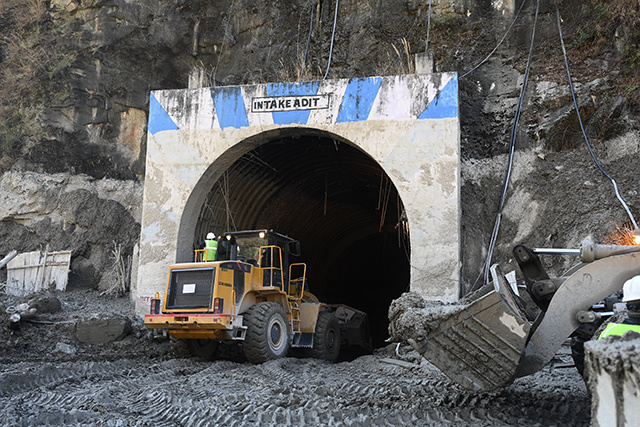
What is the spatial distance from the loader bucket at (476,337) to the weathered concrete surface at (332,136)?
184 inches

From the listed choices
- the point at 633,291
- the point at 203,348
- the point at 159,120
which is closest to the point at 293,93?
the point at 159,120

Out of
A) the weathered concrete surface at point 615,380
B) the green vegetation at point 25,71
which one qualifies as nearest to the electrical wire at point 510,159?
the weathered concrete surface at point 615,380

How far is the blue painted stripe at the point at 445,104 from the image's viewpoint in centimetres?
998

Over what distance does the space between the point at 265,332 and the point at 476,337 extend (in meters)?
4.75

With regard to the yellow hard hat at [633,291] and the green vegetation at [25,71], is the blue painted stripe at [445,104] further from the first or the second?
the green vegetation at [25,71]

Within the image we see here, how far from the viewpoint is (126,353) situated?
9.62 meters

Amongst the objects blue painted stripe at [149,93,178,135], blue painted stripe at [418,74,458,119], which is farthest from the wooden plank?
blue painted stripe at [418,74,458,119]

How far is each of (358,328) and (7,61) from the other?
35.4 feet

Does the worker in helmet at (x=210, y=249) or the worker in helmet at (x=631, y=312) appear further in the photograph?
the worker in helmet at (x=210, y=249)

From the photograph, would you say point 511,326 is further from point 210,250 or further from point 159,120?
point 159,120

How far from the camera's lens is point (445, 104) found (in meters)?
10.0

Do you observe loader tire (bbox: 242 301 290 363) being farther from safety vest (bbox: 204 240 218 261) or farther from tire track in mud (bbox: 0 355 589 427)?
safety vest (bbox: 204 240 218 261)

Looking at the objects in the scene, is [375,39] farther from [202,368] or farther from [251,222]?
[202,368]

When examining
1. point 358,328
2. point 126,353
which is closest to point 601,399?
point 126,353
